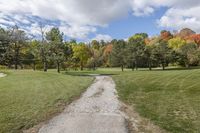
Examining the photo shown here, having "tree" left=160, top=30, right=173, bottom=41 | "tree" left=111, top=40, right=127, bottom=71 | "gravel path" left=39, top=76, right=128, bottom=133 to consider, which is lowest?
"gravel path" left=39, top=76, right=128, bottom=133

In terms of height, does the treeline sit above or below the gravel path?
above

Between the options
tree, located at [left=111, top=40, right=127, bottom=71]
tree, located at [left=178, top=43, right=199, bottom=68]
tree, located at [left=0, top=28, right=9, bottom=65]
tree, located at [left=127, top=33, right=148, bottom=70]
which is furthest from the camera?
tree, located at [left=178, top=43, right=199, bottom=68]

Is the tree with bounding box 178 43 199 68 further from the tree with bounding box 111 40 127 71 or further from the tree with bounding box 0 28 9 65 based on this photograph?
the tree with bounding box 0 28 9 65

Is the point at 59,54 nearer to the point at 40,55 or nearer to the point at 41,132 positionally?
the point at 40,55

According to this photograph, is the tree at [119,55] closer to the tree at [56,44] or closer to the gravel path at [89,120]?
the tree at [56,44]

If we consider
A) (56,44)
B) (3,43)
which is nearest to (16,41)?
(3,43)

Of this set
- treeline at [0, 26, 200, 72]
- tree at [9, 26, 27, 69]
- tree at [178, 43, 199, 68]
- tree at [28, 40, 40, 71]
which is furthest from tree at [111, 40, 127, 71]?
tree at [9, 26, 27, 69]

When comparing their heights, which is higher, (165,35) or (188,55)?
(165,35)

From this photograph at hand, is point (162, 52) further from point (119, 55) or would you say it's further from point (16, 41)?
point (16, 41)

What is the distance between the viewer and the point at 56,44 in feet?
154

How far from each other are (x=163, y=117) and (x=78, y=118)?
3699mm

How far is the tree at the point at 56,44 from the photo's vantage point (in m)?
47.1

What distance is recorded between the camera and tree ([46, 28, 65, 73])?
154 ft

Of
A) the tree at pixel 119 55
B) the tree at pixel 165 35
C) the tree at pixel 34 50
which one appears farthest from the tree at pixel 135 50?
the tree at pixel 165 35
